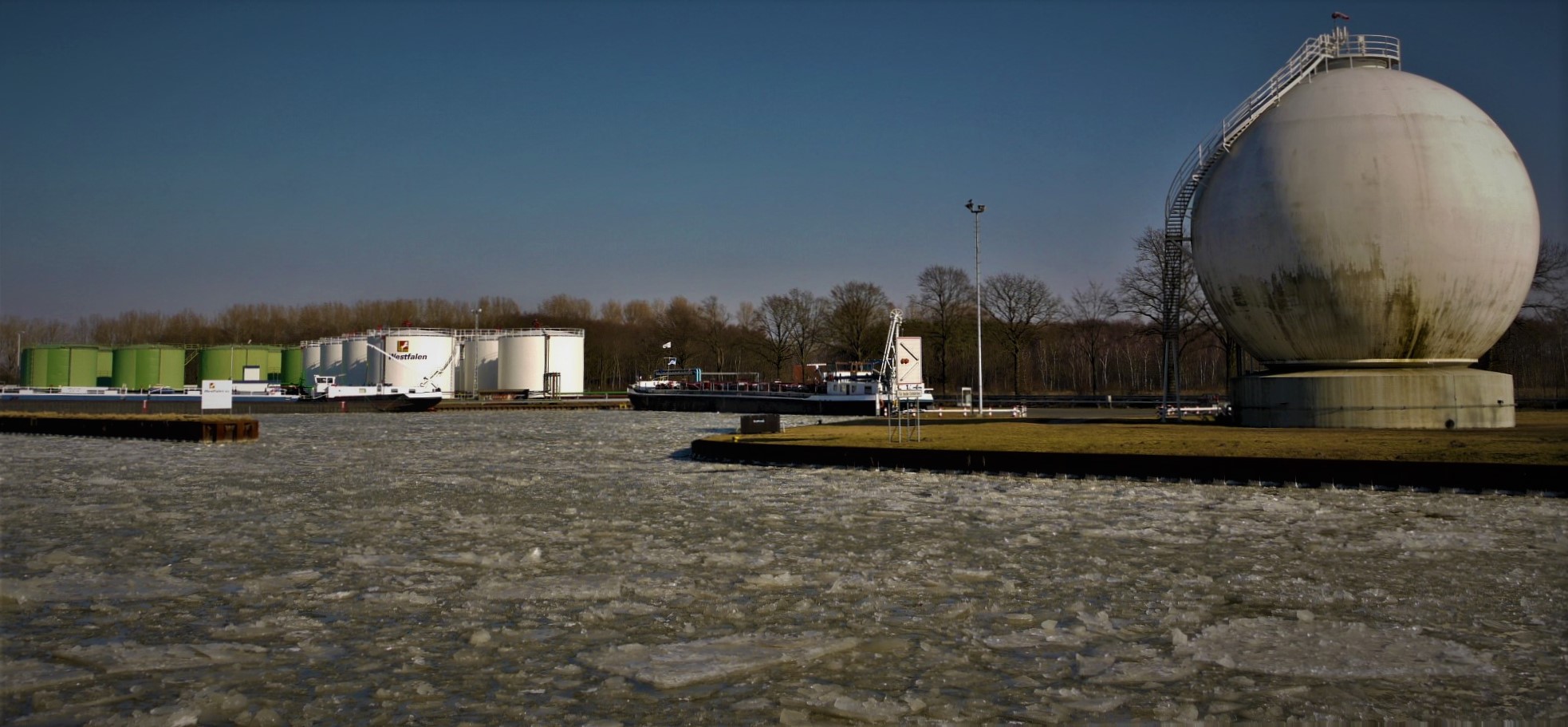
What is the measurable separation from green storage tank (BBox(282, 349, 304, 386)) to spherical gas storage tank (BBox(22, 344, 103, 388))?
1645 cm

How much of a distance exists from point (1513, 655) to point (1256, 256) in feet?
69.7

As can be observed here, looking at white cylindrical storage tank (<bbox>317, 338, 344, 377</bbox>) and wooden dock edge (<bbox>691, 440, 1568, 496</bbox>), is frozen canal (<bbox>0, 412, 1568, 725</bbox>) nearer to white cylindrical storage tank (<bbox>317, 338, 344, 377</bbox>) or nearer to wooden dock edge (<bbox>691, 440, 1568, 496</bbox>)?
wooden dock edge (<bbox>691, 440, 1568, 496</bbox>)

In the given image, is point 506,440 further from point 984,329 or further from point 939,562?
point 984,329

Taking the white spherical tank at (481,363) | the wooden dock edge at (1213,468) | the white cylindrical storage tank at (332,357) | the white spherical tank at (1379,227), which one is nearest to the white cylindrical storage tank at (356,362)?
the white cylindrical storage tank at (332,357)

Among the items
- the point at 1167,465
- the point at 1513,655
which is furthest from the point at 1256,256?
the point at 1513,655

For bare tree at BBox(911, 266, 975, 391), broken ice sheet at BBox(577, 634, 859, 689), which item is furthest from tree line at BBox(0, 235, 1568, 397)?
broken ice sheet at BBox(577, 634, 859, 689)

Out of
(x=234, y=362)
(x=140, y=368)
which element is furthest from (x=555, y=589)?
(x=234, y=362)

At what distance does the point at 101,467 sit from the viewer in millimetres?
22219

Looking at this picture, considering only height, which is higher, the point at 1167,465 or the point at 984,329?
the point at 984,329

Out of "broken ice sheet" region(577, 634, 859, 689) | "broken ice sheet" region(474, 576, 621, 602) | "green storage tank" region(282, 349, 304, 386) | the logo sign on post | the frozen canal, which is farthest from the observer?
"green storage tank" region(282, 349, 304, 386)

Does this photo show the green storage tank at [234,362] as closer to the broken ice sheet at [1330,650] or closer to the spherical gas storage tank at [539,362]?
the spherical gas storage tank at [539,362]

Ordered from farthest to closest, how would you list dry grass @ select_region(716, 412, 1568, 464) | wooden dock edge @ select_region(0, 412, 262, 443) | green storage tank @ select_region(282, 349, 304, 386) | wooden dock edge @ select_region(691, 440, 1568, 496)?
green storage tank @ select_region(282, 349, 304, 386) < wooden dock edge @ select_region(0, 412, 262, 443) < dry grass @ select_region(716, 412, 1568, 464) < wooden dock edge @ select_region(691, 440, 1568, 496)

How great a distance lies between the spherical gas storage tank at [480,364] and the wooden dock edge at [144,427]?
152 ft

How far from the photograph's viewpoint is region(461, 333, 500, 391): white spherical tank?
290 feet
